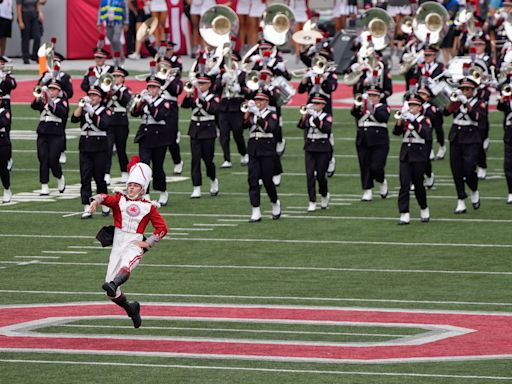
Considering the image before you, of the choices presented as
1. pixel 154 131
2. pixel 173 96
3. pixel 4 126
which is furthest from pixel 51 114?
pixel 173 96

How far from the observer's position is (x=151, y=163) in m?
25.6

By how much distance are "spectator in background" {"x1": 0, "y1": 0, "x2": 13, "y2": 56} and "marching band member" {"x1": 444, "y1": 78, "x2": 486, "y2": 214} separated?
18692mm

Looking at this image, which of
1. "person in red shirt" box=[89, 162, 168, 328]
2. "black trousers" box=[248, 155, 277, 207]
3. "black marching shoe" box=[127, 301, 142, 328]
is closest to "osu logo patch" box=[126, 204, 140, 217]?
"person in red shirt" box=[89, 162, 168, 328]

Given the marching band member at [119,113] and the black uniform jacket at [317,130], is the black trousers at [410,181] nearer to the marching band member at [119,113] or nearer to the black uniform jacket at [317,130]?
the black uniform jacket at [317,130]

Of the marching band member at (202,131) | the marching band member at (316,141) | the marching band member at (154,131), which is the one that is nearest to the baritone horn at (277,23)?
the marching band member at (202,131)

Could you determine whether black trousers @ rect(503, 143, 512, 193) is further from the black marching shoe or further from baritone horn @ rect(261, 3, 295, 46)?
the black marching shoe

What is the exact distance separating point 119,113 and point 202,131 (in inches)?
68.8

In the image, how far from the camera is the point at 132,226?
15383 millimetres

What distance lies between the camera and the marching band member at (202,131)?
24.7 m

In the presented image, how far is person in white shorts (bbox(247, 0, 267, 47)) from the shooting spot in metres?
39.2

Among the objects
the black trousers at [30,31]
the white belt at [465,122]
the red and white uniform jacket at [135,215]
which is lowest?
the red and white uniform jacket at [135,215]

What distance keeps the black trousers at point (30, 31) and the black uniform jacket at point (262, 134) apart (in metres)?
19.1

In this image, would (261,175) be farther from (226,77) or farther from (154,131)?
(226,77)

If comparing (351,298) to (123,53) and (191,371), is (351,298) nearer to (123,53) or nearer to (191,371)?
(191,371)
